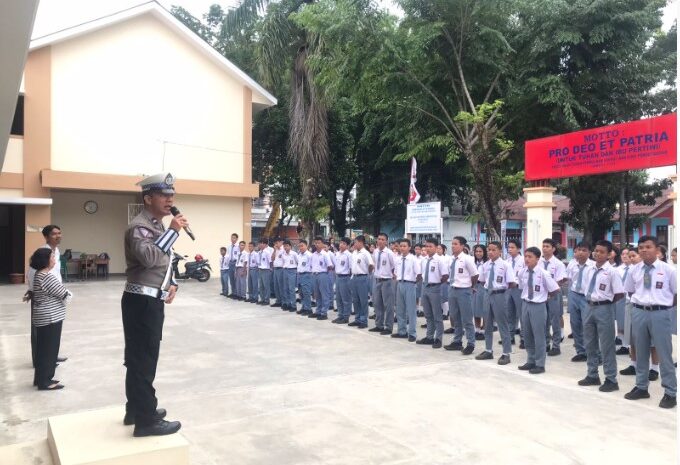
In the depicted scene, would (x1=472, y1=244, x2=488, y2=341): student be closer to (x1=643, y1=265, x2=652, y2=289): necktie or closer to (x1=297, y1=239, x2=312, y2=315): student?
(x1=643, y1=265, x2=652, y2=289): necktie

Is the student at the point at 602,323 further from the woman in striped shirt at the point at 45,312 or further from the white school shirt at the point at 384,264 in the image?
the woman in striped shirt at the point at 45,312

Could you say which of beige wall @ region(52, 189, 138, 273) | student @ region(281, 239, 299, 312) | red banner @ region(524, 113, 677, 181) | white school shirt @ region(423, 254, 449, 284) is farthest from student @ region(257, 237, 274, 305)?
beige wall @ region(52, 189, 138, 273)

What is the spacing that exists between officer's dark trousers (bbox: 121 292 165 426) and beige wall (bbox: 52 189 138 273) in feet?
52.1

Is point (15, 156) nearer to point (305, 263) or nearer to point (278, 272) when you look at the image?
point (278, 272)

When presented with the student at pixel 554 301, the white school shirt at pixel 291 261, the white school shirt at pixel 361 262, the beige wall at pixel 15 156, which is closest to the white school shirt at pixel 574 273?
the student at pixel 554 301

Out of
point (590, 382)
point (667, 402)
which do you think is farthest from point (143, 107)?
point (667, 402)

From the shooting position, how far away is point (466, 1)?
1490cm

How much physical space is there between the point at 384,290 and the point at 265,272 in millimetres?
4263

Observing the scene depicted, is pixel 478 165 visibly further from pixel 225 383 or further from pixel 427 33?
pixel 225 383

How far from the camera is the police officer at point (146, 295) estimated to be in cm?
335

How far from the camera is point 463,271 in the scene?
7801mm

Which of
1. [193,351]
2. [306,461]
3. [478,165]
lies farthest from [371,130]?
[306,461]

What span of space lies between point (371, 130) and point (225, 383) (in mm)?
17434

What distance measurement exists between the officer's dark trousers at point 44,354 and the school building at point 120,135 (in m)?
11.6
